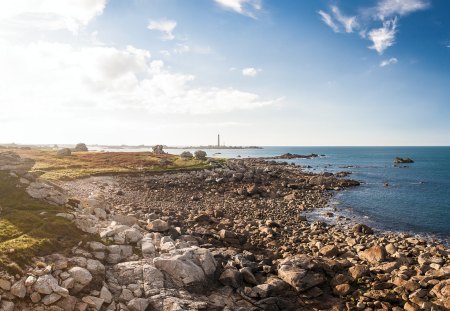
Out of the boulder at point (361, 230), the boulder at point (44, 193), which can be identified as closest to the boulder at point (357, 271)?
the boulder at point (361, 230)

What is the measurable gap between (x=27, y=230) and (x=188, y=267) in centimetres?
874

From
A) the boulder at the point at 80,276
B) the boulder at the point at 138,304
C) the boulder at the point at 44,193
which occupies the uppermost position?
the boulder at the point at 44,193

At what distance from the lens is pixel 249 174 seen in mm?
65562

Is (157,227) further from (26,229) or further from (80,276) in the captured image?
(80,276)

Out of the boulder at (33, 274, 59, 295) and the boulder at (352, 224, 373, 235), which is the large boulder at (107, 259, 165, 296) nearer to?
the boulder at (33, 274, 59, 295)

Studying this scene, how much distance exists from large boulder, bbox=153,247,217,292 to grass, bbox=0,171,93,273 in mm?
4657

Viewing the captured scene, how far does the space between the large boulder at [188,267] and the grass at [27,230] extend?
4657mm

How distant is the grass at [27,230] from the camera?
13.7 metres

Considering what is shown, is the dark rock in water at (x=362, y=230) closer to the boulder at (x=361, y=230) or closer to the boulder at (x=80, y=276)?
the boulder at (x=361, y=230)

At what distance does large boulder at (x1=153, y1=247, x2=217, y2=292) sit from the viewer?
15.1 metres

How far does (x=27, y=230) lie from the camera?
640 inches

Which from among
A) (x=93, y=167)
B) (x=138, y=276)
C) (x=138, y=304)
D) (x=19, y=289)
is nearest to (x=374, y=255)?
(x=138, y=276)

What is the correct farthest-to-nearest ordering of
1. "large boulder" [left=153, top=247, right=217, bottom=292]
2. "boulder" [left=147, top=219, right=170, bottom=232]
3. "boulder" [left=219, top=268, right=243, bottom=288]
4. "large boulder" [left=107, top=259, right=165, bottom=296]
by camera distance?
"boulder" [left=147, top=219, right=170, bottom=232], "boulder" [left=219, top=268, right=243, bottom=288], "large boulder" [left=153, top=247, right=217, bottom=292], "large boulder" [left=107, top=259, right=165, bottom=296]

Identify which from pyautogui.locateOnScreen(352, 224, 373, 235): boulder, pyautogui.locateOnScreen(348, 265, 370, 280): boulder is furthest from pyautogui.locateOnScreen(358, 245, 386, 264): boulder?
pyautogui.locateOnScreen(352, 224, 373, 235): boulder
